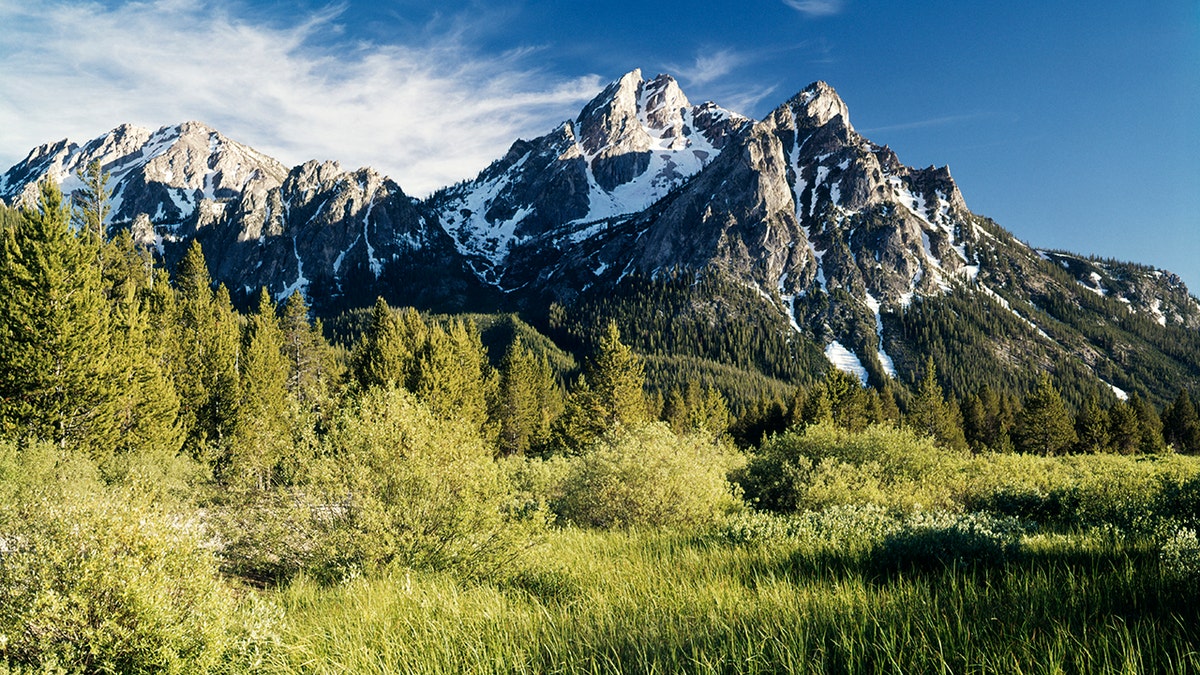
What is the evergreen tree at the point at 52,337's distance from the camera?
1866 centimetres

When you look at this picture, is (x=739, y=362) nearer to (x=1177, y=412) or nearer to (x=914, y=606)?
(x=1177, y=412)

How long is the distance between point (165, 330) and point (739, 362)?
172556 millimetres

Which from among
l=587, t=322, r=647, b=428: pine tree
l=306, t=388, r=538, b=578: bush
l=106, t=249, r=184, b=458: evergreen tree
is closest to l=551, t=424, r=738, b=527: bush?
l=306, t=388, r=538, b=578: bush

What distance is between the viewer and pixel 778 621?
Answer: 409 cm

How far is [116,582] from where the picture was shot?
4.40m

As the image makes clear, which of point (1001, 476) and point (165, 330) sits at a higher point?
point (165, 330)

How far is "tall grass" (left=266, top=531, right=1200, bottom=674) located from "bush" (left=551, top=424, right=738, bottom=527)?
7.96 m

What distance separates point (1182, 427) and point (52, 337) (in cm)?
11105

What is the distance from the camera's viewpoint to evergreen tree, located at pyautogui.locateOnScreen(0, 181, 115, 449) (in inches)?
734

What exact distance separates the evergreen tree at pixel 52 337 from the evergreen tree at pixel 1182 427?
4089 inches

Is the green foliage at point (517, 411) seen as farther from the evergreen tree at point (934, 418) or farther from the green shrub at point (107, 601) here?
the green shrub at point (107, 601)

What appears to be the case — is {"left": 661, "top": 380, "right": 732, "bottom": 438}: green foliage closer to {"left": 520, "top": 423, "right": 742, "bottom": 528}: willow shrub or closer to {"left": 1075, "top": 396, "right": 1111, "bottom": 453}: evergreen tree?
{"left": 1075, "top": 396, "right": 1111, "bottom": 453}: evergreen tree

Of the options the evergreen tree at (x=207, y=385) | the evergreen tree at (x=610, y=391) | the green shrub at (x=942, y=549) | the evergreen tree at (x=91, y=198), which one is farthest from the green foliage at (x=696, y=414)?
the green shrub at (x=942, y=549)

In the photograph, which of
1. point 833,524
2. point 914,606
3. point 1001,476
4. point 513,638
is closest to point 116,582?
point 513,638
